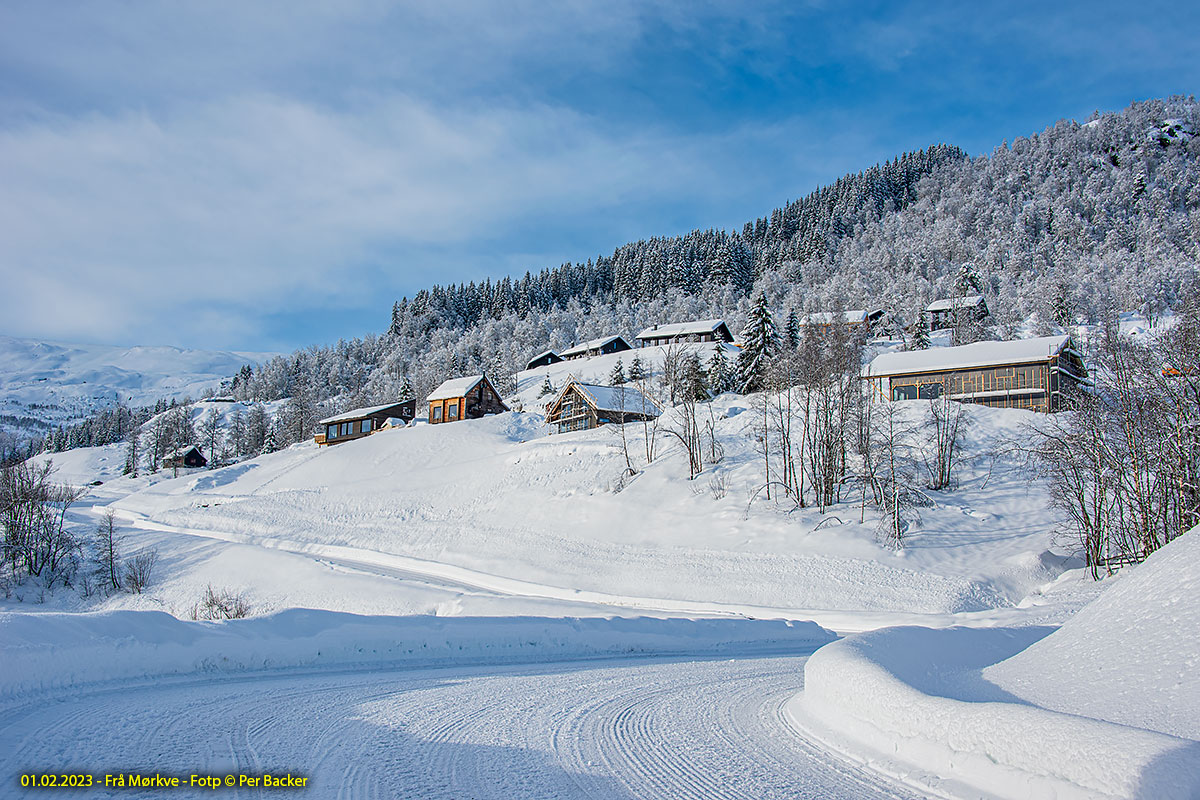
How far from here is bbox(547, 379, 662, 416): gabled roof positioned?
57.9 m

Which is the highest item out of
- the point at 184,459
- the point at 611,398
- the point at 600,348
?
the point at 600,348

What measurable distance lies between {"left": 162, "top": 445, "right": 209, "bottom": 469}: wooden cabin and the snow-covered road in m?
99.2

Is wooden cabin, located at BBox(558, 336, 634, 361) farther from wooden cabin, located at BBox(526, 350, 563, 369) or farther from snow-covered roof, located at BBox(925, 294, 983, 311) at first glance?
snow-covered roof, located at BBox(925, 294, 983, 311)

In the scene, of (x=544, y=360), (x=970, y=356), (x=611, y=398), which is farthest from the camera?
(x=544, y=360)

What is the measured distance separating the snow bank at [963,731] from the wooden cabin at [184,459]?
4059 inches

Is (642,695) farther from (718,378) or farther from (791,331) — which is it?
(791,331)

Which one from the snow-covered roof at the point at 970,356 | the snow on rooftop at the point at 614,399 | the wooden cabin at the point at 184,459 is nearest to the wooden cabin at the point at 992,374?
the snow-covered roof at the point at 970,356

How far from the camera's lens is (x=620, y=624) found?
13195 millimetres

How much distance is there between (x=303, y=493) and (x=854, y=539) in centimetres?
4041

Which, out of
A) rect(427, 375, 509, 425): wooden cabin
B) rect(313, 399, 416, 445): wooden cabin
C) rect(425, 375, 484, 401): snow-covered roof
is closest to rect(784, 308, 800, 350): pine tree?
rect(427, 375, 509, 425): wooden cabin

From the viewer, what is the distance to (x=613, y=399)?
194ft

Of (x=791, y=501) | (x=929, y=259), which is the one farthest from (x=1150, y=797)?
(x=929, y=259)

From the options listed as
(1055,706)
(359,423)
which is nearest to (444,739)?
(1055,706)

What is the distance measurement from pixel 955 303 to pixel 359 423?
269 feet
